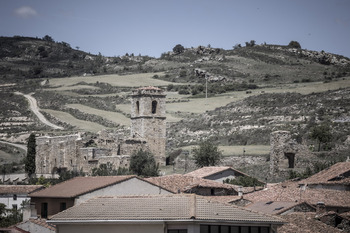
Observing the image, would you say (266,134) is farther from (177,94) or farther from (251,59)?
(251,59)

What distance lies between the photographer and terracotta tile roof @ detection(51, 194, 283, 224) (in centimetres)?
2102

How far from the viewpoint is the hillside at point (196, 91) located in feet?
281

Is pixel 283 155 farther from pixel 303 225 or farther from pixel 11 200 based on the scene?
pixel 303 225

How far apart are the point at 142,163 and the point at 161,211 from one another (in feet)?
146

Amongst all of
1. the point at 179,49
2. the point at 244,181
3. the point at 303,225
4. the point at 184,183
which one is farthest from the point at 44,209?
the point at 179,49

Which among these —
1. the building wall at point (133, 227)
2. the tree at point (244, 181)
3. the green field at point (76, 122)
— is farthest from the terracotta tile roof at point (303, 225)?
the green field at point (76, 122)

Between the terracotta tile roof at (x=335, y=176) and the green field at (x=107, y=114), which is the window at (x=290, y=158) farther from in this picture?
the green field at (x=107, y=114)

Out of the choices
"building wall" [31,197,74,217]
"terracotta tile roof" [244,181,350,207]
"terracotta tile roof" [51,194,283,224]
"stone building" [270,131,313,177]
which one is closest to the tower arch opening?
"stone building" [270,131,313,177]

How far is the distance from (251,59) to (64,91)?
44640mm

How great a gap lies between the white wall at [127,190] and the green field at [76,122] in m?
61.4

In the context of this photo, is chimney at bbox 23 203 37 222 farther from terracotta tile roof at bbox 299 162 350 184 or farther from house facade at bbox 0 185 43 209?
house facade at bbox 0 185 43 209

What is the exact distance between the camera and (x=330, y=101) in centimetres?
8975

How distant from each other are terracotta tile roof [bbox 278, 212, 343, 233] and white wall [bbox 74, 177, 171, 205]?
5.48 meters

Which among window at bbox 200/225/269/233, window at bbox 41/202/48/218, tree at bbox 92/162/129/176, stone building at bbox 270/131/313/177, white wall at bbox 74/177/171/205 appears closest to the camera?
window at bbox 200/225/269/233
